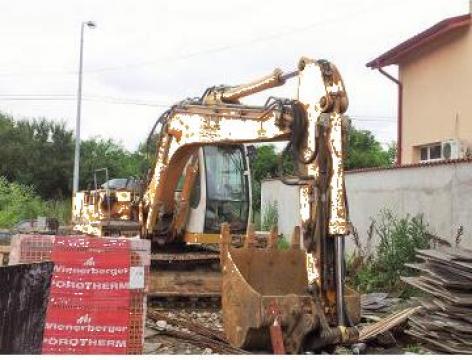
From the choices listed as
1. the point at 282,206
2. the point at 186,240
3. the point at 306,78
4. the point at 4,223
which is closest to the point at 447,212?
the point at 186,240

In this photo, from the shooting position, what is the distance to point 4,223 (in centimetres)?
2823

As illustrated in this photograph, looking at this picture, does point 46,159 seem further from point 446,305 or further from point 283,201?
point 446,305

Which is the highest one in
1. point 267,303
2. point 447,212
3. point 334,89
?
point 334,89

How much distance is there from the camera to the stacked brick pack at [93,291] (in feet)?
20.3

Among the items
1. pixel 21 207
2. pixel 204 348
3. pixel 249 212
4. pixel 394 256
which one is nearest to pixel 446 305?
pixel 204 348

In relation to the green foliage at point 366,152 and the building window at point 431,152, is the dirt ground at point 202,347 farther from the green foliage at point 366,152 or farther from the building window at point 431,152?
the green foliage at point 366,152

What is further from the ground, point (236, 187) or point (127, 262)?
point (236, 187)

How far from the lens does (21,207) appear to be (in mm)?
30906

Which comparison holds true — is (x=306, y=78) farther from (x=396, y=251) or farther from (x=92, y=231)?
(x=92, y=231)

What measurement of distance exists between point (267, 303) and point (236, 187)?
472 centimetres

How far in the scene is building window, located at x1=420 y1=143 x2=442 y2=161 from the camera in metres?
16.4

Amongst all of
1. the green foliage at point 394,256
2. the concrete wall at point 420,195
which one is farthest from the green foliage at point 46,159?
the green foliage at point 394,256

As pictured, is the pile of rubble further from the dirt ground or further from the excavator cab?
the excavator cab

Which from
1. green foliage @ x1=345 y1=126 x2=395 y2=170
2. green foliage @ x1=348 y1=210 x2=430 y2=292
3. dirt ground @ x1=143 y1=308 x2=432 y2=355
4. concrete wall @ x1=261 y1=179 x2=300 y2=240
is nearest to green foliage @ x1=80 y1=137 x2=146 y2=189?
green foliage @ x1=345 y1=126 x2=395 y2=170
